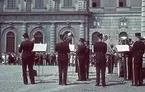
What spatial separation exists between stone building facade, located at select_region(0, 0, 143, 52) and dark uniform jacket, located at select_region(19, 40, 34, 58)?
27906 millimetres

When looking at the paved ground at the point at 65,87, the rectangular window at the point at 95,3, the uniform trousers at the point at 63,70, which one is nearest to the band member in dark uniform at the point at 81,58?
the paved ground at the point at 65,87

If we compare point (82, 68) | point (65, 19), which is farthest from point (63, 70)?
point (65, 19)

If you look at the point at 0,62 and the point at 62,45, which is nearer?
the point at 62,45

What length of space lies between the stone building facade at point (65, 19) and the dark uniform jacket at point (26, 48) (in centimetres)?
2791

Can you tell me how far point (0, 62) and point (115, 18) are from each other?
1376cm

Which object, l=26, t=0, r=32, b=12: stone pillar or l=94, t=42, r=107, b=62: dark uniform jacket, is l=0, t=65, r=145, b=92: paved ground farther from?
l=26, t=0, r=32, b=12: stone pillar

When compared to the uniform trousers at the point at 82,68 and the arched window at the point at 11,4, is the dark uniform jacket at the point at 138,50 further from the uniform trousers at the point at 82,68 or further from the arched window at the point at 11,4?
the arched window at the point at 11,4

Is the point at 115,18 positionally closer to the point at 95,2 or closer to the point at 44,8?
the point at 95,2

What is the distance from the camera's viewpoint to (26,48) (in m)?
16.4

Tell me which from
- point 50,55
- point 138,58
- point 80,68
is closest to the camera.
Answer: point 138,58

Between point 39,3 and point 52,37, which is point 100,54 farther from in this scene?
point 39,3

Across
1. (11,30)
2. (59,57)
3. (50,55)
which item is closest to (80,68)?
(59,57)

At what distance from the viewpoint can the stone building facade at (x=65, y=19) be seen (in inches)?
Answer: 1754

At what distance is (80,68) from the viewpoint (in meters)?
19.0
